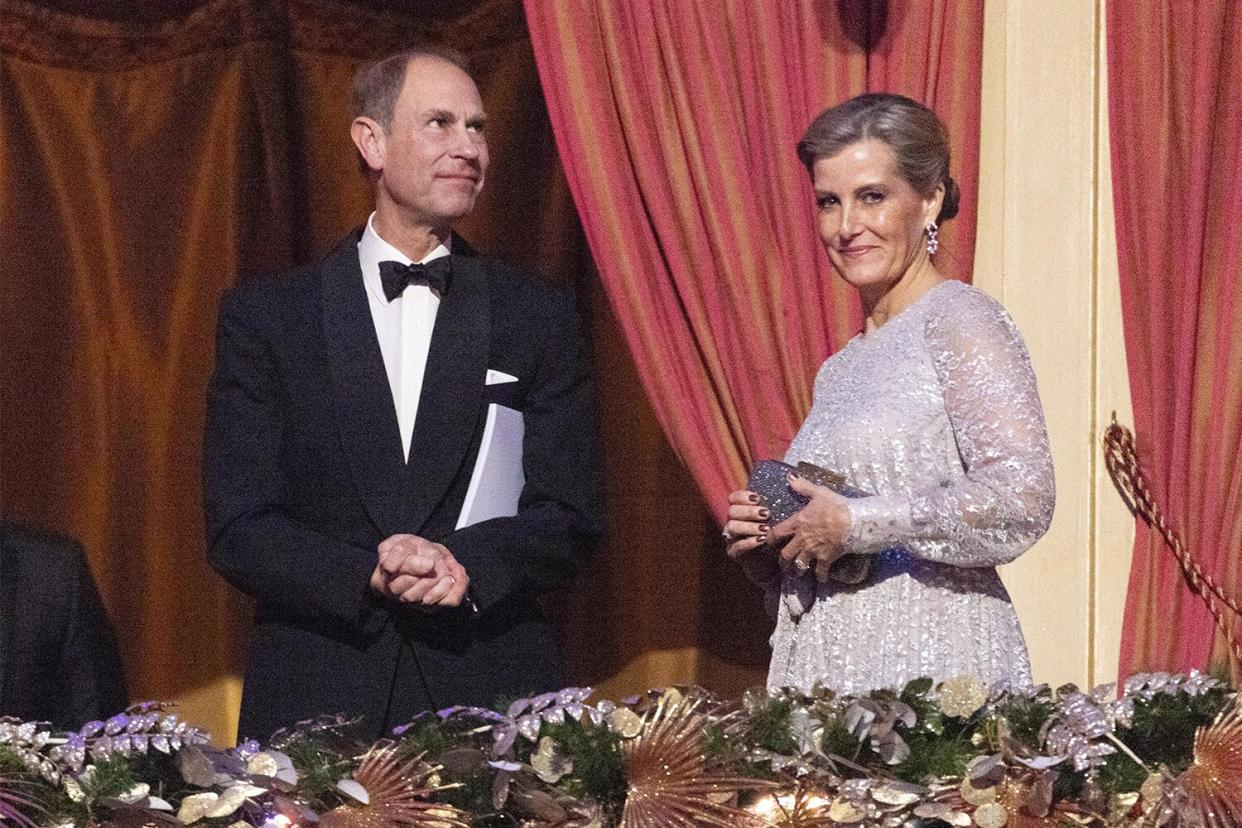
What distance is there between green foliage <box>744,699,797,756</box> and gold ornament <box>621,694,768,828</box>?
0.21 ft

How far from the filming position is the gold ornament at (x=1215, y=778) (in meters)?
2.33

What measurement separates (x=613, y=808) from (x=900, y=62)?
1747mm

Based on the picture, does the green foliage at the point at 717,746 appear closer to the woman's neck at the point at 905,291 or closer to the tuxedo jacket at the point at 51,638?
the woman's neck at the point at 905,291

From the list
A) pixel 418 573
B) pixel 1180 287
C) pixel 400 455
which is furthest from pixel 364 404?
pixel 1180 287

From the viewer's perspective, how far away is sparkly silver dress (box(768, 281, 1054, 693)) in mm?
2615

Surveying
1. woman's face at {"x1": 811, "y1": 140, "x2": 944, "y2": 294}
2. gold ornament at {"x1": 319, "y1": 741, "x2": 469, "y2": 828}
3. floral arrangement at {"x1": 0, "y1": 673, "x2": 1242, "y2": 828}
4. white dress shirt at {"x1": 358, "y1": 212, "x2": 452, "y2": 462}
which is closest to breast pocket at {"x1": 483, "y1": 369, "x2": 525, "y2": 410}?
white dress shirt at {"x1": 358, "y1": 212, "x2": 452, "y2": 462}

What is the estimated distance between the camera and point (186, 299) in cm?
418

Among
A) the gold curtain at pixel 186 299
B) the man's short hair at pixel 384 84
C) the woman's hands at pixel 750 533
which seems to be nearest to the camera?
the woman's hands at pixel 750 533

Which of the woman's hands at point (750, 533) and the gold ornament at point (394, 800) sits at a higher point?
the woman's hands at point (750, 533)

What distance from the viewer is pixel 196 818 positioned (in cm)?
218

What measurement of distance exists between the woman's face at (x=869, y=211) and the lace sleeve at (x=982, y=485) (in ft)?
0.69

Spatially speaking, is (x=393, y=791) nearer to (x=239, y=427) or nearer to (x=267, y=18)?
(x=239, y=427)

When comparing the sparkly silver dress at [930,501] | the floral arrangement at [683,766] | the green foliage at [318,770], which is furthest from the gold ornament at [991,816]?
the green foliage at [318,770]

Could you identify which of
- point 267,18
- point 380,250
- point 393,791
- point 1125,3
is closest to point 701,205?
point 380,250
